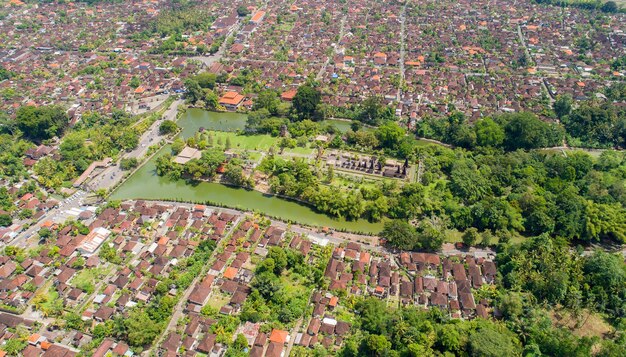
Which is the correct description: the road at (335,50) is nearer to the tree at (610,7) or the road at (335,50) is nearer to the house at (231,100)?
the house at (231,100)

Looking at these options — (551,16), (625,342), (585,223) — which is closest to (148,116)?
(585,223)

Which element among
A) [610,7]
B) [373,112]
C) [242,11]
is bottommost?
[373,112]

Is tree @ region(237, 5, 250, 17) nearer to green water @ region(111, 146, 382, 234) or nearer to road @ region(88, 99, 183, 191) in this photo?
road @ region(88, 99, 183, 191)

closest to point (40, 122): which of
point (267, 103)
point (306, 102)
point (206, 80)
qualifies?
point (206, 80)

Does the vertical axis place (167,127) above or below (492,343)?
below

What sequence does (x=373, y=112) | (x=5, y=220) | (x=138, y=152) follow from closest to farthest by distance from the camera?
(x=5, y=220) → (x=138, y=152) → (x=373, y=112)

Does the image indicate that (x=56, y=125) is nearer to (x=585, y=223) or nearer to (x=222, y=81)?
(x=222, y=81)

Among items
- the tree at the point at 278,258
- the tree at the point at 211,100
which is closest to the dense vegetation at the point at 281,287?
the tree at the point at 278,258

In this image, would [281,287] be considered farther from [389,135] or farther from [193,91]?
[193,91]

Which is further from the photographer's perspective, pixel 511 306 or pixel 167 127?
pixel 167 127
